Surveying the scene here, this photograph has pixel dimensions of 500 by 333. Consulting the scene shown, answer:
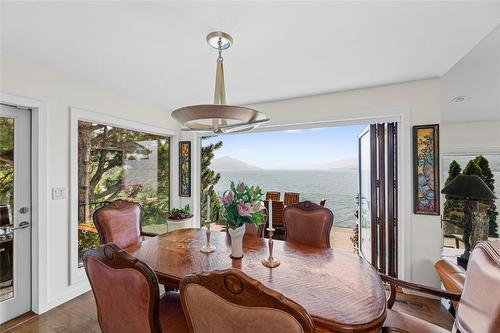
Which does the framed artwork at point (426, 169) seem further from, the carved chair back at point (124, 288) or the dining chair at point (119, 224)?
the dining chair at point (119, 224)

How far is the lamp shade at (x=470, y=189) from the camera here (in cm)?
261

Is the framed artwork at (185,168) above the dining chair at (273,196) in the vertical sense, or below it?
above

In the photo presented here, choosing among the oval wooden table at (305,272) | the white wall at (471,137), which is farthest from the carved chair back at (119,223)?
the white wall at (471,137)

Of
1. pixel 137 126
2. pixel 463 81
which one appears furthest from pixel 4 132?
pixel 463 81

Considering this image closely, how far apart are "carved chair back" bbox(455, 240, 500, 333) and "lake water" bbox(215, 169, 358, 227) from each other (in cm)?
424

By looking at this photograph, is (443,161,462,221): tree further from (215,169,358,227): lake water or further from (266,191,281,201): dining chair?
(266,191,281,201): dining chair

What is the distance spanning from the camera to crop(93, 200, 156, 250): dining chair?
2.15 metres

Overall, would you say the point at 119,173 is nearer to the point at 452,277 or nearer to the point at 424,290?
the point at 424,290

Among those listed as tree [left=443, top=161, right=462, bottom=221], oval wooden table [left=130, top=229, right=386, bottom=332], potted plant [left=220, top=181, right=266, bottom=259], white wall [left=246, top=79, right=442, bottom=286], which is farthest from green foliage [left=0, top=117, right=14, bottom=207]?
tree [left=443, top=161, right=462, bottom=221]

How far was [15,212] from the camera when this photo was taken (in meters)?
2.28

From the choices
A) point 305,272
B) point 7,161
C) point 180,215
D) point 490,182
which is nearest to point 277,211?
point 180,215

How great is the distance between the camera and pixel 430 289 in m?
1.46

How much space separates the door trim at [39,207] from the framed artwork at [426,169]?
154 inches

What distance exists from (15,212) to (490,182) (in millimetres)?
7085
